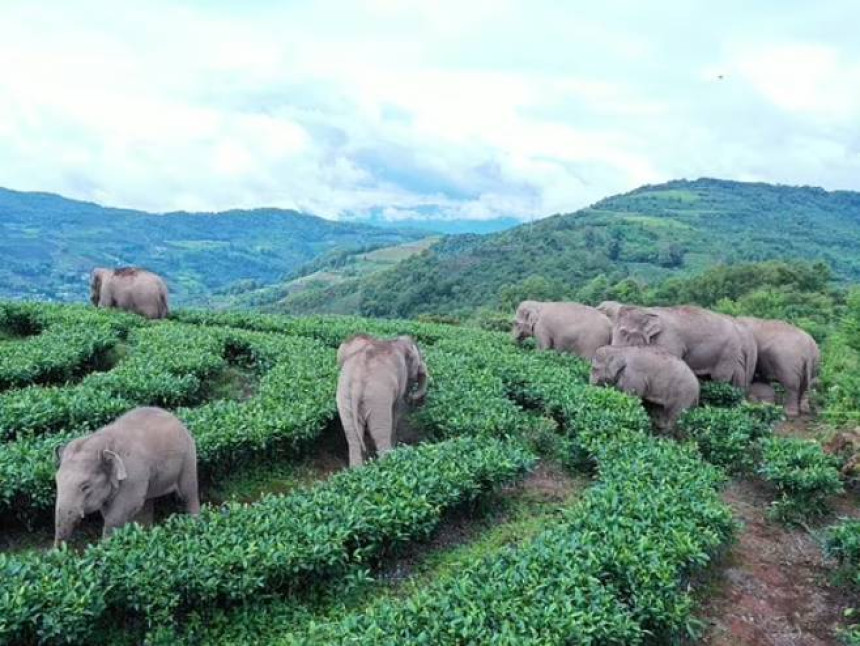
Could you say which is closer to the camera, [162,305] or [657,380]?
[657,380]

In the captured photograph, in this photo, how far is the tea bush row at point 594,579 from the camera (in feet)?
20.4

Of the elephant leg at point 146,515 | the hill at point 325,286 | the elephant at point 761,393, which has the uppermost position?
the elephant at point 761,393

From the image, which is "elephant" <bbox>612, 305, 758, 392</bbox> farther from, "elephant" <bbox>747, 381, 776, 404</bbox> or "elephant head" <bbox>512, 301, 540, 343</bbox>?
"elephant head" <bbox>512, 301, 540, 343</bbox>

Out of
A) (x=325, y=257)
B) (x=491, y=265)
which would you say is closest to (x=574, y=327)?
(x=491, y=265)

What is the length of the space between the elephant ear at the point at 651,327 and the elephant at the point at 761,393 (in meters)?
2.50

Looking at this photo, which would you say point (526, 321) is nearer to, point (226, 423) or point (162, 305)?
point (162, 305)

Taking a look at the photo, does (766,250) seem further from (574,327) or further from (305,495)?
(305,495)

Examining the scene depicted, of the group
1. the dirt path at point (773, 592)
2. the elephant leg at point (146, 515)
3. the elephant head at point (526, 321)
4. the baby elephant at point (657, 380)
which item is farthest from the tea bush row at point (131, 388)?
the dirt path at point (773, 592)

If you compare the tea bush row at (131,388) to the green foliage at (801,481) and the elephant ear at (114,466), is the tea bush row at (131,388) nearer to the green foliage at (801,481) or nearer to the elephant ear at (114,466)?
the elephant ear at (114,466)

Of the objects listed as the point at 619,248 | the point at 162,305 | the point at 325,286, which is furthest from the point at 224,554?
the point at 325,286

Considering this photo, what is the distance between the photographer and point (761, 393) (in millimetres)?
15664

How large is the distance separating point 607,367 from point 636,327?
196 centimetres

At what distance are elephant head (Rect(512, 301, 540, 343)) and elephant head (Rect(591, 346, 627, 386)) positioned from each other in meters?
4.77

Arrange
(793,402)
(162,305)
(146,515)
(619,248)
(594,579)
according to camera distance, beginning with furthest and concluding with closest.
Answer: (619,248) → (162,305) → (793,402) → (146,515) → (594,579)
